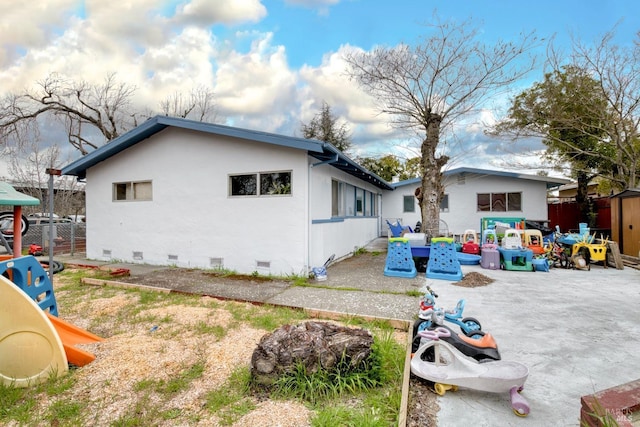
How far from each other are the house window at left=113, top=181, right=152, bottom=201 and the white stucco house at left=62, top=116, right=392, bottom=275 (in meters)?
0.03

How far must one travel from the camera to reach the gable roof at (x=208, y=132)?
20.5 feet

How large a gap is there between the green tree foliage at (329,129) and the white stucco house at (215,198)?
1550cm

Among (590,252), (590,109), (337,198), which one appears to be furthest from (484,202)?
(337,198)

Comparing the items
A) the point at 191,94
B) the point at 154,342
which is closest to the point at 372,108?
the point at 154,342

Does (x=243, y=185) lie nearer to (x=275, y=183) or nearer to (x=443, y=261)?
(x=275, y=183)

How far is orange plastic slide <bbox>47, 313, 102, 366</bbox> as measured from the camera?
9.37 feet

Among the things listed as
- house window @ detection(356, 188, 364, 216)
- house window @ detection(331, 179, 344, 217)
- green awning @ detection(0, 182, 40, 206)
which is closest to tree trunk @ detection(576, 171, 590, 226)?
house window @ detection(356, 188, 364, 216)

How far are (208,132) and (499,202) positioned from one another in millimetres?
13306

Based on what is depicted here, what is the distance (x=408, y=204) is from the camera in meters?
16.4

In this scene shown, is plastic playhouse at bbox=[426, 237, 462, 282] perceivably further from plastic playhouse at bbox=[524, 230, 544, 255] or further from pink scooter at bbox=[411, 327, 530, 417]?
pink scooter at bbox=[411, 327, 530, 417]

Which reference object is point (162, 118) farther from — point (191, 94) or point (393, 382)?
point (191, 94)

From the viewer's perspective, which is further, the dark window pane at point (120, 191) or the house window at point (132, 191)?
the dark window pane at point (120, 191)

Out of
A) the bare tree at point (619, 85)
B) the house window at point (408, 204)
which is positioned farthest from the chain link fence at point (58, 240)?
the bare tree at point (619, 85)

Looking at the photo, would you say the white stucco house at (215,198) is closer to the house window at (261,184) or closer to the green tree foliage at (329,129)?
the house window at (261,184)
